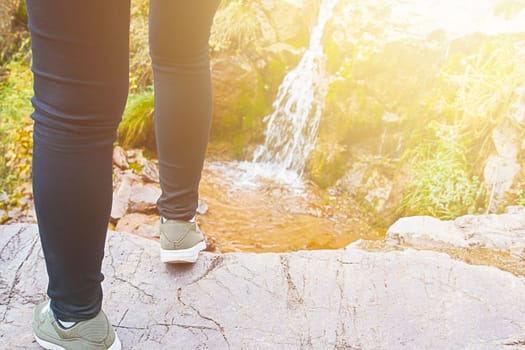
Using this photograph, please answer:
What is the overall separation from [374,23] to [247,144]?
1645mm

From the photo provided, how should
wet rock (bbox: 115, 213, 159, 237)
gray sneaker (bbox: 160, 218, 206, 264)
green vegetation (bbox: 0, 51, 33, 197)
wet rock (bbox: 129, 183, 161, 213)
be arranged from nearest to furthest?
gray sneaker (bbox: 160, 218, 206, 264) < wet rock (bbox: 115, 213, 159, 237) < wet rock (bbox: 129, 183, 161, 213) < green vegetation (bbox: 0, 51, 33, 197)

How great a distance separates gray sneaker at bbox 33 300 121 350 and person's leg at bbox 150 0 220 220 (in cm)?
39

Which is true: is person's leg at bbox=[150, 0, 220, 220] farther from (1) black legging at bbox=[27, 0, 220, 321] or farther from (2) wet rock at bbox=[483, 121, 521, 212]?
(2) wet rock at bbox=[483, 121, 521, 212]

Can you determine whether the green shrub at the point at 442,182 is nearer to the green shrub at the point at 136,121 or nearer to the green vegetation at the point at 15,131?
the green shrub at the point at 136,121

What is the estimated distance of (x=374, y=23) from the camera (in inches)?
153

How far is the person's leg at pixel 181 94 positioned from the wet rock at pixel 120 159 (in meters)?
2.44

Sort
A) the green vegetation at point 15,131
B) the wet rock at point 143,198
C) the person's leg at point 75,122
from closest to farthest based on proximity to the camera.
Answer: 1. the person's leg at point 75,122
2. the wet rock at point 143,198
3. the green vegetation at point 15,131

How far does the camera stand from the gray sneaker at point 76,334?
3.28 feet

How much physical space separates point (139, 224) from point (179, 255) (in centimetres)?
154

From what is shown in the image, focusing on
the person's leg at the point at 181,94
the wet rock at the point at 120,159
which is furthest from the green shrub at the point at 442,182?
the wet rock at the point at 120,159

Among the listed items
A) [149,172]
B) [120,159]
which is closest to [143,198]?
[149,172]

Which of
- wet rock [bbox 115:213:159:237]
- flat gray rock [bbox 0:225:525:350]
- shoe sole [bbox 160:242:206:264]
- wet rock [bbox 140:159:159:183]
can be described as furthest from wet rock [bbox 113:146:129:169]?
shoe sole [bbox 160:242:206:264]

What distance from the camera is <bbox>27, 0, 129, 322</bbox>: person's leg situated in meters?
0.82

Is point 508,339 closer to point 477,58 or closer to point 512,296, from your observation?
point 512,296
